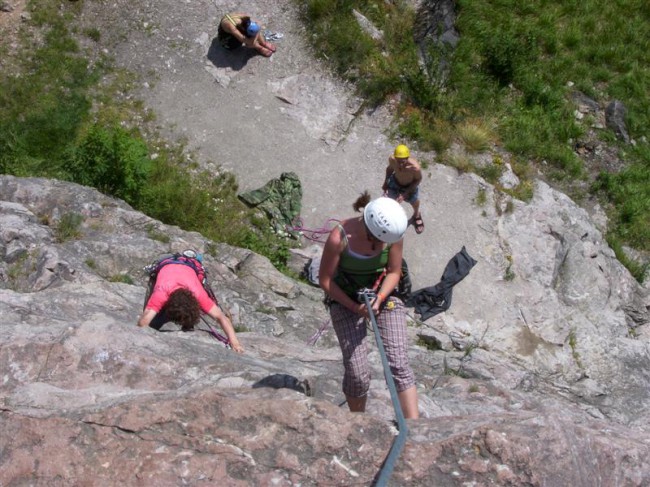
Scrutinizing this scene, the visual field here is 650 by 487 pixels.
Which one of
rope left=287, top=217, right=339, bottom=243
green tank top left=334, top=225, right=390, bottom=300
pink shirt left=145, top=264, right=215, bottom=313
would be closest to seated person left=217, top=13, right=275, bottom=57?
rope left=287, top=217, right=339, bottom=243

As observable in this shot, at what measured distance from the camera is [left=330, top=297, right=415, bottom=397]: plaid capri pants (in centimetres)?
549

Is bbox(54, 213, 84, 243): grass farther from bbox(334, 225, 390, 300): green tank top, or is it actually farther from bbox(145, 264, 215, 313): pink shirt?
bbox(334, 225, 390, 300): green tank top

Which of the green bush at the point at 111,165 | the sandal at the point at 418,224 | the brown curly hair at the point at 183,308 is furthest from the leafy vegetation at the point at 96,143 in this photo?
the brown curly hair at the point at 183,308

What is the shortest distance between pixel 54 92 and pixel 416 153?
6.87m

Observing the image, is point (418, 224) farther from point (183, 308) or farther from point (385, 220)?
point (385, 220)

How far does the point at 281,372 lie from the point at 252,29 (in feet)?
29.0

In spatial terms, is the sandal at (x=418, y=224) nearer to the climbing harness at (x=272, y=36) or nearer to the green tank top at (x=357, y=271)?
the climbing harness at (x=272, y=36)

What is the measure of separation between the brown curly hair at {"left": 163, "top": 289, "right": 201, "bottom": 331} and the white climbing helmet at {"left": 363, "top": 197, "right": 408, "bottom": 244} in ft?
8.62

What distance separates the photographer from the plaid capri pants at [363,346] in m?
5.49

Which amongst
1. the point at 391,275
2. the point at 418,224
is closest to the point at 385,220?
the point at 391,275

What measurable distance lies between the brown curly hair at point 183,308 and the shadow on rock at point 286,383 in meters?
1.45

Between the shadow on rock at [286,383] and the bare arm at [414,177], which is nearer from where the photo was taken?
the shadow on rock at [286,383]

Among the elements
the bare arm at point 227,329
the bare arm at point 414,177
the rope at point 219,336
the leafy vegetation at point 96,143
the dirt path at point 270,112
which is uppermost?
the bare arm at point 414,177

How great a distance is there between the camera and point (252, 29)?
1361 cm
